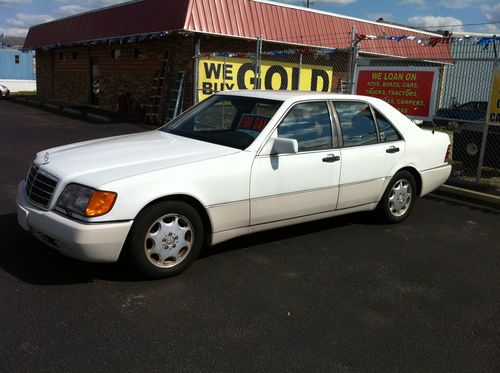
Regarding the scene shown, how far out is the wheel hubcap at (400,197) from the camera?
5762 millimetres

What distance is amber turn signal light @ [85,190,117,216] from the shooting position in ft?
11.9

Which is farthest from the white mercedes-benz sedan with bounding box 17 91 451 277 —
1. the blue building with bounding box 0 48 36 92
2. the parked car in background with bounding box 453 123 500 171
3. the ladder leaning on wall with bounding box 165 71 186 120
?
the blue building with bounding box 0 48 36 92

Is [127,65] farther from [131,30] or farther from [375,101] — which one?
[375,101]

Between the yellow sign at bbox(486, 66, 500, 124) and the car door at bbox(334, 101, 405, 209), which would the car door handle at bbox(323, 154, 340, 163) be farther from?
the yellow sign at bbox(486, 66, 500, 124)

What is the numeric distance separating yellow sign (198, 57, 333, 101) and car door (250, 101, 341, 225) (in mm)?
9655

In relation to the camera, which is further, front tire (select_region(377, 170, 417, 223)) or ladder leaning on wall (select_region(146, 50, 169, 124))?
ladder leaning on wall (select_region(146, 50, 169, 124))

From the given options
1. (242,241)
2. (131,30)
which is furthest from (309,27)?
(242,241)

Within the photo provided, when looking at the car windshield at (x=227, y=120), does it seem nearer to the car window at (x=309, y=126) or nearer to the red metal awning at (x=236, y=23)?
the car window at (x=309, y=126)

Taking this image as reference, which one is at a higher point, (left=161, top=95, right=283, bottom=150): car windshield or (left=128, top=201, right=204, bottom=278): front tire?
(left=161, top=95, right=283, bottom=150): car windshield

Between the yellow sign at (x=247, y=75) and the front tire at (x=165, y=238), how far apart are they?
1069 cm

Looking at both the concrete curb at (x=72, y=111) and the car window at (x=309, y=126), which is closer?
the car window at (x=309, y=126)

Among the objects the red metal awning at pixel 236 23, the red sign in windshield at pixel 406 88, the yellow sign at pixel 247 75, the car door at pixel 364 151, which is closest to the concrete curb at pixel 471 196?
the red sign in windshield at pixel 406 88

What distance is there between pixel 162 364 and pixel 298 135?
2.65 m

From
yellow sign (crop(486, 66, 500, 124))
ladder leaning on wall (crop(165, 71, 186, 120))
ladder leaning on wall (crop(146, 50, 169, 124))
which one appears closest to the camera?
yellow sign (crop(486, 66, 500, 124))
